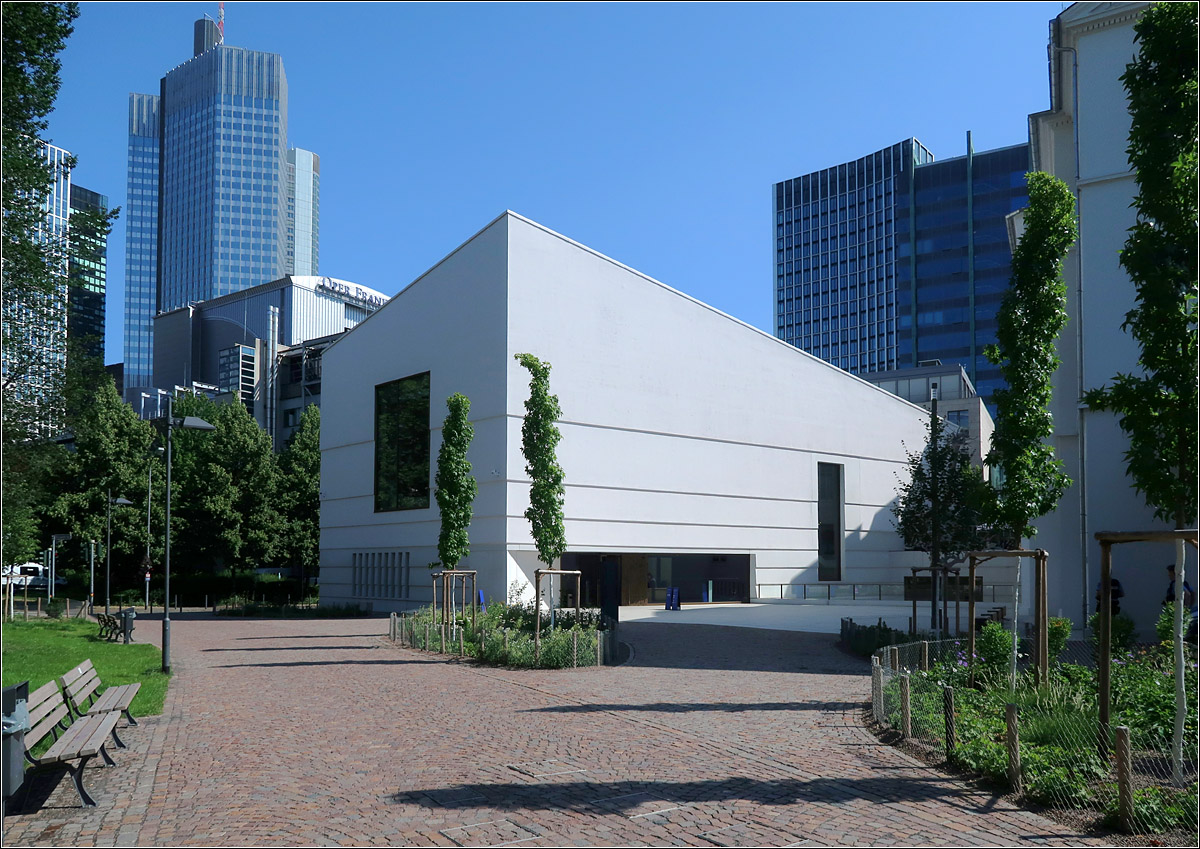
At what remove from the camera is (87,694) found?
36.6 ft

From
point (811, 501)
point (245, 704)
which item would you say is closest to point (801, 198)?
point (811, 501)

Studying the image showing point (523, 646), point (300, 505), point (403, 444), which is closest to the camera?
point (523, 646)

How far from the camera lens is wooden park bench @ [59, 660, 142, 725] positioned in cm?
1037

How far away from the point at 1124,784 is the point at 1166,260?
5.37 meters

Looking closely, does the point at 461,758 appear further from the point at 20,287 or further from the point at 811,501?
the point at 811,501

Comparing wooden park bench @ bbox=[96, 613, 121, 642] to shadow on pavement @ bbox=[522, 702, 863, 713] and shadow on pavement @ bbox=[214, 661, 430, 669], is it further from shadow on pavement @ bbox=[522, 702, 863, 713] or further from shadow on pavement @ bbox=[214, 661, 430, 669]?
shadow on pavement @ bbox=[522, 702, 863, 713]

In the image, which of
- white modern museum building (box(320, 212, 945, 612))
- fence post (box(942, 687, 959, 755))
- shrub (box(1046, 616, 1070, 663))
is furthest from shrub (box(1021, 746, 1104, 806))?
white modern museum building (box(320, 212, 945, 612))

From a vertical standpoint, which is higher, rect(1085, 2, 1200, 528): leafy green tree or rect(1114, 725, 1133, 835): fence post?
rect(1085, 2, 1200, 528): leafy green tree

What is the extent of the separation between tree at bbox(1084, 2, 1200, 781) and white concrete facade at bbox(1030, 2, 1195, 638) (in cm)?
1392

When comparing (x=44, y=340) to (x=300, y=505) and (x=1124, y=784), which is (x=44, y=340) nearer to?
(x=1124, y=784)

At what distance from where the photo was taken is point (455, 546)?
25.9 metres

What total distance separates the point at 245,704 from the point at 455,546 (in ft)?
39.3

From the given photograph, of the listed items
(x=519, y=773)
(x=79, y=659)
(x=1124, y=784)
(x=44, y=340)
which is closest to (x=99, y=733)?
(x=519, y=773)

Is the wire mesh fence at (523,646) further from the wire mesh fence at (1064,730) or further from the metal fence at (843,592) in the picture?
the metal fence at (843,592)
